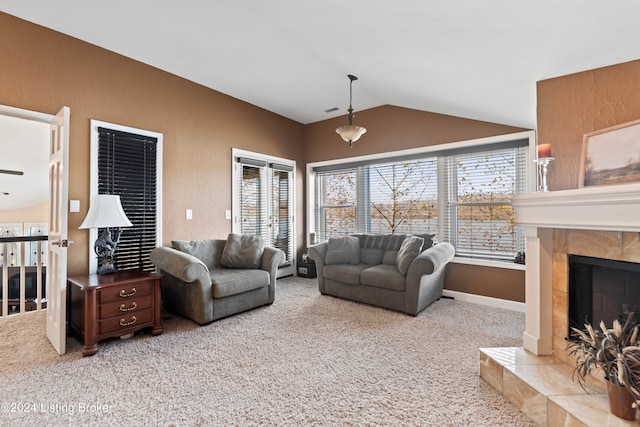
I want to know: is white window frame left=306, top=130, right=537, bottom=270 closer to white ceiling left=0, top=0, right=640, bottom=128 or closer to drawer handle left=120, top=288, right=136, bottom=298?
white ceiling left=0, top=0, right=640, bottom=128

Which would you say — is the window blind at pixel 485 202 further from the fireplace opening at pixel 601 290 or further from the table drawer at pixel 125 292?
the table drawer at pixel 125 292

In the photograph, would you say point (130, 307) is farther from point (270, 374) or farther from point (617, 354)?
point (617, 354)

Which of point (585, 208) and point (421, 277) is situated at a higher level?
point (585, 208)

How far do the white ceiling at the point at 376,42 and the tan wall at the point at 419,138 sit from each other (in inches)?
8.2

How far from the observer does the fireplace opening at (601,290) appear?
5.72 feet

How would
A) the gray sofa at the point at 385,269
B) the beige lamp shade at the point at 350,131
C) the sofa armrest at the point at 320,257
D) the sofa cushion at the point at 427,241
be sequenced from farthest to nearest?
the sofa armrest at the point at 320,257 → the sofa cushion at the point at 427,241 → the beige lamp shade at the point at 350,131 → the gray sofa at the point at 385,269

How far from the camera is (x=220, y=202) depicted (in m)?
4.39

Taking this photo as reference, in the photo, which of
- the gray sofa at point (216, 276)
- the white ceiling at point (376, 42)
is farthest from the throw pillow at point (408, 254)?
the white ceiling at point (376, 42)

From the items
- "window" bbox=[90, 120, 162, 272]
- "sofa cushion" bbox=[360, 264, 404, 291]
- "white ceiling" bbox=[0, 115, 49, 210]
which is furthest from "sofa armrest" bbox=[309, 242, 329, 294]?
"white ceiling" bbox=[0, 115, 49, 210]

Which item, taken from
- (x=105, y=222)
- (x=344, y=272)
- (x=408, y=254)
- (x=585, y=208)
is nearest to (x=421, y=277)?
(x=408, y=254)

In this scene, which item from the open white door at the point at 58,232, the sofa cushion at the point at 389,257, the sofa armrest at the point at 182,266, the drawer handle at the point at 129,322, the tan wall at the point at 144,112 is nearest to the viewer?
the open white door at the point at 58,232

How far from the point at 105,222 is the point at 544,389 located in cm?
357

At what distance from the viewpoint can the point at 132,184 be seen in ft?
Result: 11.3

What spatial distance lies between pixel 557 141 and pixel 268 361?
8.75ft
